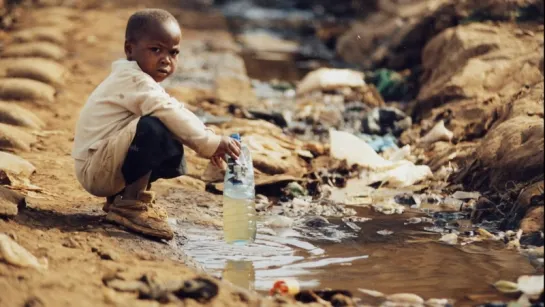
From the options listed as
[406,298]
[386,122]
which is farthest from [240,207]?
[386,122]

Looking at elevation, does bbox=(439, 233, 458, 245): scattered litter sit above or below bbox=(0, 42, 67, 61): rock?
below

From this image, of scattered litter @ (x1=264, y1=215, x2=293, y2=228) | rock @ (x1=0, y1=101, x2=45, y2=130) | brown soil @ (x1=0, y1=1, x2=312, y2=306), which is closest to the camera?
brown soil @ (x1=0, y1=1, x2=312, y2=306)

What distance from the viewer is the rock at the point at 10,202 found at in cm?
428

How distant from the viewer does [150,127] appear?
430cm

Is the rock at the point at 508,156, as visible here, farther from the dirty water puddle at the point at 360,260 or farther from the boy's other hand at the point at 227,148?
the boy's other hand at the point at 227,148

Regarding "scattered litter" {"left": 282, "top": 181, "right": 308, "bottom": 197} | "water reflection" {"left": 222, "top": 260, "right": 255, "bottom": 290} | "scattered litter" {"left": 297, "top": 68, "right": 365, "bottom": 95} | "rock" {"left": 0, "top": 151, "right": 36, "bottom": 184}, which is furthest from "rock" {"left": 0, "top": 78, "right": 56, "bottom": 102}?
"water reflection" {"left": 222, "top": 260, "right": 255, "bottom": 290}

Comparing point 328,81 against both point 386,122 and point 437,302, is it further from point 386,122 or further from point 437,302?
point 437,302

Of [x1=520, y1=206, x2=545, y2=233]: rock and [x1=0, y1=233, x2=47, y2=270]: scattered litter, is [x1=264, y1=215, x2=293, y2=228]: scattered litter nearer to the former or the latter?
[x1=520, y1=206, x2=545, y2=233]: rock

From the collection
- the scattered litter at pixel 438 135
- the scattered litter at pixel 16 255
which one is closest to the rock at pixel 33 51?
the scattered litter at pixel 438 135

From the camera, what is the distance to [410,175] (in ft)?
20.7

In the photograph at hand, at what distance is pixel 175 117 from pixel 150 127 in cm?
13

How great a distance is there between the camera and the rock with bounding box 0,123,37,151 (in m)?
6.23

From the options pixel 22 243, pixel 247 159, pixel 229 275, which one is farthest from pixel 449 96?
pixel 22 243

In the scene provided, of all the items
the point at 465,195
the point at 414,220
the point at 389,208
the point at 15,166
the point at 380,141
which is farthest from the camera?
the point at 380,141
